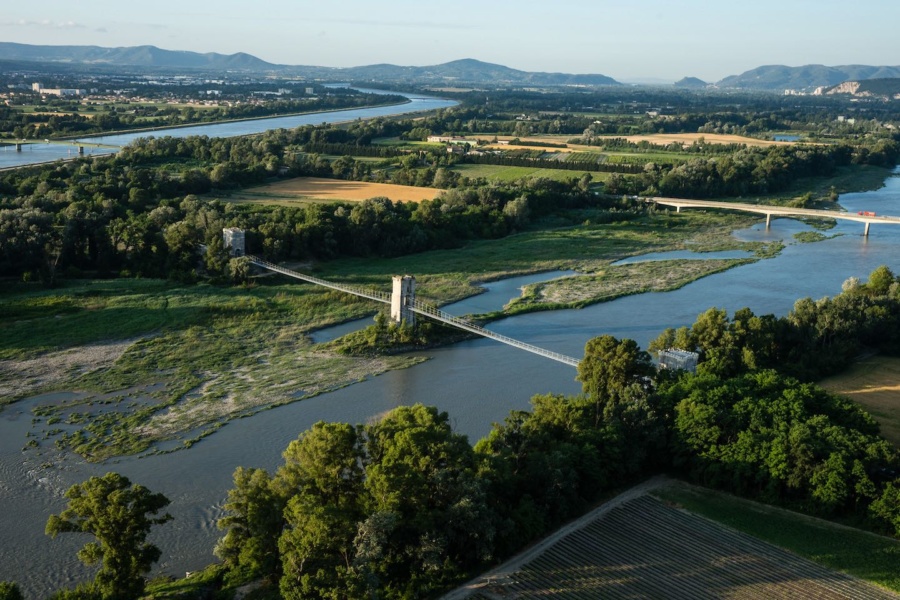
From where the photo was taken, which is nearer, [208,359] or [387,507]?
[387,507]

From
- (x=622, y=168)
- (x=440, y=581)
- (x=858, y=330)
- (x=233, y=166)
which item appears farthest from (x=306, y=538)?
(x=622, y=168)

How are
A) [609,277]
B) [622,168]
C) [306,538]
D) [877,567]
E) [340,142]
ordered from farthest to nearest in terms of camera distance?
[340,142] < [622,168] < [609,277] < [877,567] < [306,538]

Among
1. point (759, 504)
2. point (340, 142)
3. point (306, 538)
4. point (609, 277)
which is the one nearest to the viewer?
point (306, 538)

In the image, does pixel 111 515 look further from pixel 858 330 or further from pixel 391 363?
pixel 858 330

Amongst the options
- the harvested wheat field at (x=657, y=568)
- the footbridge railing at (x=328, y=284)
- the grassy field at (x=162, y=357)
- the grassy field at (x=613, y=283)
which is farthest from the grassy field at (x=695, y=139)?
the harvested wheat field at (x=657, y=568)

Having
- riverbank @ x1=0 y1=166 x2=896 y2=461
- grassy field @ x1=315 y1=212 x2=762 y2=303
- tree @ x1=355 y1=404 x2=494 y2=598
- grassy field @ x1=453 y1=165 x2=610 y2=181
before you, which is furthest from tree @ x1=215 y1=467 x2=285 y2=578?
grassy field @ x1=453 y1=165 x2=610 y2=181

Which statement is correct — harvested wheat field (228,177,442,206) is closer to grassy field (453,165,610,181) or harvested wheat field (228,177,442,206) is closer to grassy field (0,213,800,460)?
grassy field (453,165,610,181)

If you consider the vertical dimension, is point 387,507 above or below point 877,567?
above
